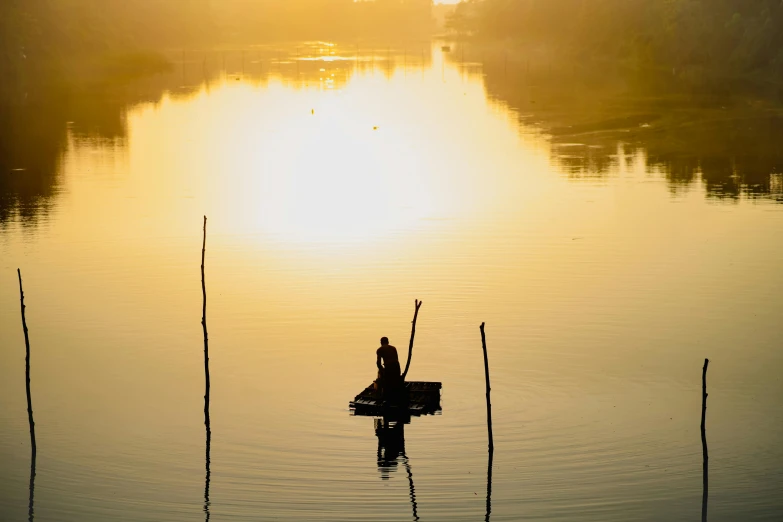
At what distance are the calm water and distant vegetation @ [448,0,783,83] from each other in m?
38.2

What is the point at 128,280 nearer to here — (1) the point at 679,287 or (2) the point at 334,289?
(2) the point at 334,289

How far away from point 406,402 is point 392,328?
730 centimetres

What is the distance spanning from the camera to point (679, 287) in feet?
99.3

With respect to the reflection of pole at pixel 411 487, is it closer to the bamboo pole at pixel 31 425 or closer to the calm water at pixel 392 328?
the calm water at pixel 392 328

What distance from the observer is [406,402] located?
19734 millimetres

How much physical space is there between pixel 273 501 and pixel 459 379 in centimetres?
635

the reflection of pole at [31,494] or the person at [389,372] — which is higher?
the person at [389,372]

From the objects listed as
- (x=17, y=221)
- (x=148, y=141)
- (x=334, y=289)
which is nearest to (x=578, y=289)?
(x=334, y=289)

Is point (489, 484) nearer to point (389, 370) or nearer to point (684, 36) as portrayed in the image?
point (389, 370)

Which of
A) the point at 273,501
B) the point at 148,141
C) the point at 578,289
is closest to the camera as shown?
the point at 273,501

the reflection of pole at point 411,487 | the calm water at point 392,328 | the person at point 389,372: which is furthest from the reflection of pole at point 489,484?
the person at point 389,372

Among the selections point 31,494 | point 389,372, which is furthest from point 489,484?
point 31,494

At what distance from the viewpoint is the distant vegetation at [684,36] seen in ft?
296

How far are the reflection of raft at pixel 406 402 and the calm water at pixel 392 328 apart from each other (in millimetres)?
463
